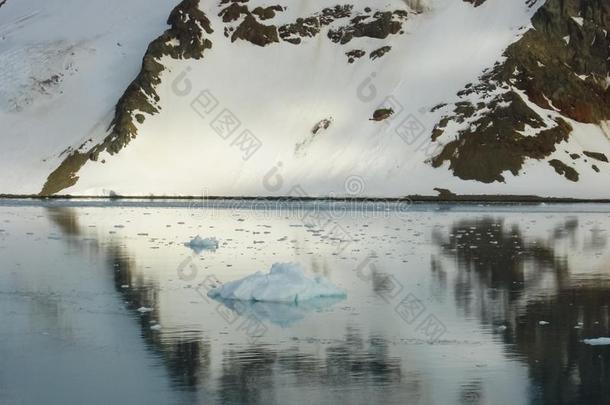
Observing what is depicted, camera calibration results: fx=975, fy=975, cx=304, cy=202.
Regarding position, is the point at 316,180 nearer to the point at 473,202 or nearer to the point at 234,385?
the point at 473,202

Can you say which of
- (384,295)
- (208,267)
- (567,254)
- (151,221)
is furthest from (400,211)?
(384,295)

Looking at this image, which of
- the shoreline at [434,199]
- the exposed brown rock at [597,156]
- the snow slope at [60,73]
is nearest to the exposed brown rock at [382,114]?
the shoreline at [434,199]

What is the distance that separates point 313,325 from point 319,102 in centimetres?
11463

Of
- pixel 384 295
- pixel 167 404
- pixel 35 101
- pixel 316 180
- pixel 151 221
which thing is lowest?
pixel 167 404

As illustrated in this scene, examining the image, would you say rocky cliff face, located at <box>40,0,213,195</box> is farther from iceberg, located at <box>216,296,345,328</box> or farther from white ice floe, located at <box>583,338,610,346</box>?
white ice floe, located at <box>583,338,610,346</box>

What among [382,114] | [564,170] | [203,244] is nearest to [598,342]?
[203,244]

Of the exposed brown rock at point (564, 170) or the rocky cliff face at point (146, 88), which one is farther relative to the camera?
the rocky cliff face at point (146, 88)

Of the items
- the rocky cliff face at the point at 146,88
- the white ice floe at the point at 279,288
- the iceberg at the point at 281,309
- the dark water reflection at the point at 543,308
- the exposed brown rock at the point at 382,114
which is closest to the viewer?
the dark water reflection at the point at 543,308

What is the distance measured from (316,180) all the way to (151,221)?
54319mm

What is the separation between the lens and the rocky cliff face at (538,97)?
404ft

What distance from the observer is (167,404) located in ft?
58.7

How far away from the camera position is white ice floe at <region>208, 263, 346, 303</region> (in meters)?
30.0

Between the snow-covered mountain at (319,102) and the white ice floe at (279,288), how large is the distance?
89.5 m

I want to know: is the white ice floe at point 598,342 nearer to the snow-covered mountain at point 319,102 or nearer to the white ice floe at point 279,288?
the white ice floe at point 279,288
